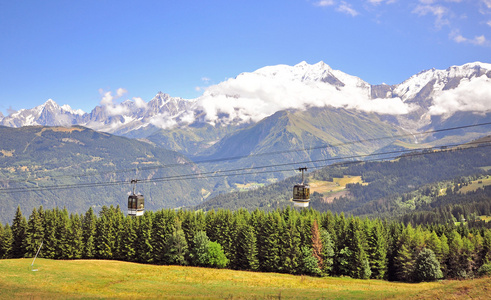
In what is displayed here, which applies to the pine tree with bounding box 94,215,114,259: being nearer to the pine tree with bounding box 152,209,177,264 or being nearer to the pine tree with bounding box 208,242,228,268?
the pine tree with bounding box 152,209,177,264

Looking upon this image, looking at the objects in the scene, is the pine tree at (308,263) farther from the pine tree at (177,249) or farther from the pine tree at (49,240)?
the pine tree at (49,240)

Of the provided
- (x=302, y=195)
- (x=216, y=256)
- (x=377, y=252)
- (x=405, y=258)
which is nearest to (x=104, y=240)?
(x=216, y=256)

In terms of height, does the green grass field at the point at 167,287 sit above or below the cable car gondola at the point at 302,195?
below

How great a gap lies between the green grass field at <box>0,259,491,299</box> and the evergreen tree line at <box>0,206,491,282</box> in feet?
84.6

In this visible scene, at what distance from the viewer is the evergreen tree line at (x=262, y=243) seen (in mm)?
109250

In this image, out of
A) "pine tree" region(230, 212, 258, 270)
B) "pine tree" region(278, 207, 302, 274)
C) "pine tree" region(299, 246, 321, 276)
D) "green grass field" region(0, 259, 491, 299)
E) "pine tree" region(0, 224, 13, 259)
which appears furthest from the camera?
"pine tree" region(0, 224, 13, 259)

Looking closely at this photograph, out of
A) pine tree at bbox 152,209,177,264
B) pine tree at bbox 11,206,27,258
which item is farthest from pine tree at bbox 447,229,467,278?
pine tree at bbox 11,206,27,258

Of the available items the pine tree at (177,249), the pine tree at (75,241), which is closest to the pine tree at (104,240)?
the pine tree at (75,241)

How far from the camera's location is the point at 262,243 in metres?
120

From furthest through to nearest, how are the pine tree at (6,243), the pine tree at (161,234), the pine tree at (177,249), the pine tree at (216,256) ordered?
the pine tree at (6,243) < the pine tree at (161,234) < the pine tree at (177,249) < the pine tree at (216,256)

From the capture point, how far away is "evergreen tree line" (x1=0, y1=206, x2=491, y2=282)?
358ft

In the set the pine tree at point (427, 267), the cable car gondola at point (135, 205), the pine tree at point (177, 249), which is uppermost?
the cable car gondola at point (135, 205)

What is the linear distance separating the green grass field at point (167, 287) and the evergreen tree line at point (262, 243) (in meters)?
25.8

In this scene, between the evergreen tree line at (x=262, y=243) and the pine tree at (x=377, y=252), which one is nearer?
the evergreen tree line at (x=262, y=243)
